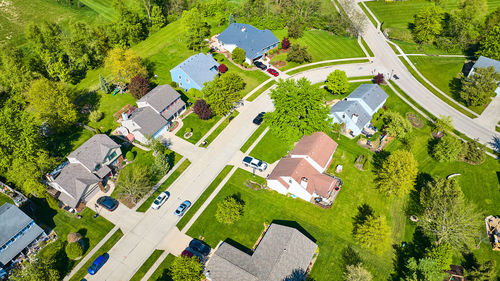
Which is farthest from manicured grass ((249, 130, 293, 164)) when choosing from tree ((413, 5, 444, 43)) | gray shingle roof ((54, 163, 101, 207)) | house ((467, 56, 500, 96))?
tree ((413, 5, 444, 43))

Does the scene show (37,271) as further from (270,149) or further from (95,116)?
(270,149)

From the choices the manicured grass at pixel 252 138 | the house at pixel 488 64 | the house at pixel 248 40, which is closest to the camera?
the manicured grass at pixel 252 138

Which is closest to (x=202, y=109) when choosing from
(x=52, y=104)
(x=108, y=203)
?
(x=108, y=203)

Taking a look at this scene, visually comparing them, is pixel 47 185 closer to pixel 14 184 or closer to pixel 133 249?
pixel 14 184

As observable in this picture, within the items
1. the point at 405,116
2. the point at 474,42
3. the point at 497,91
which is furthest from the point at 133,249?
the point at 474,42

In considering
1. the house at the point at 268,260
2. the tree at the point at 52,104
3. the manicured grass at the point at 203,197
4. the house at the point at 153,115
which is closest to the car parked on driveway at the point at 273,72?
the house at the point at 153,115

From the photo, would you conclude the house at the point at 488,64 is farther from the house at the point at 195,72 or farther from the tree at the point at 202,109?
the tree at the point at 202,109
